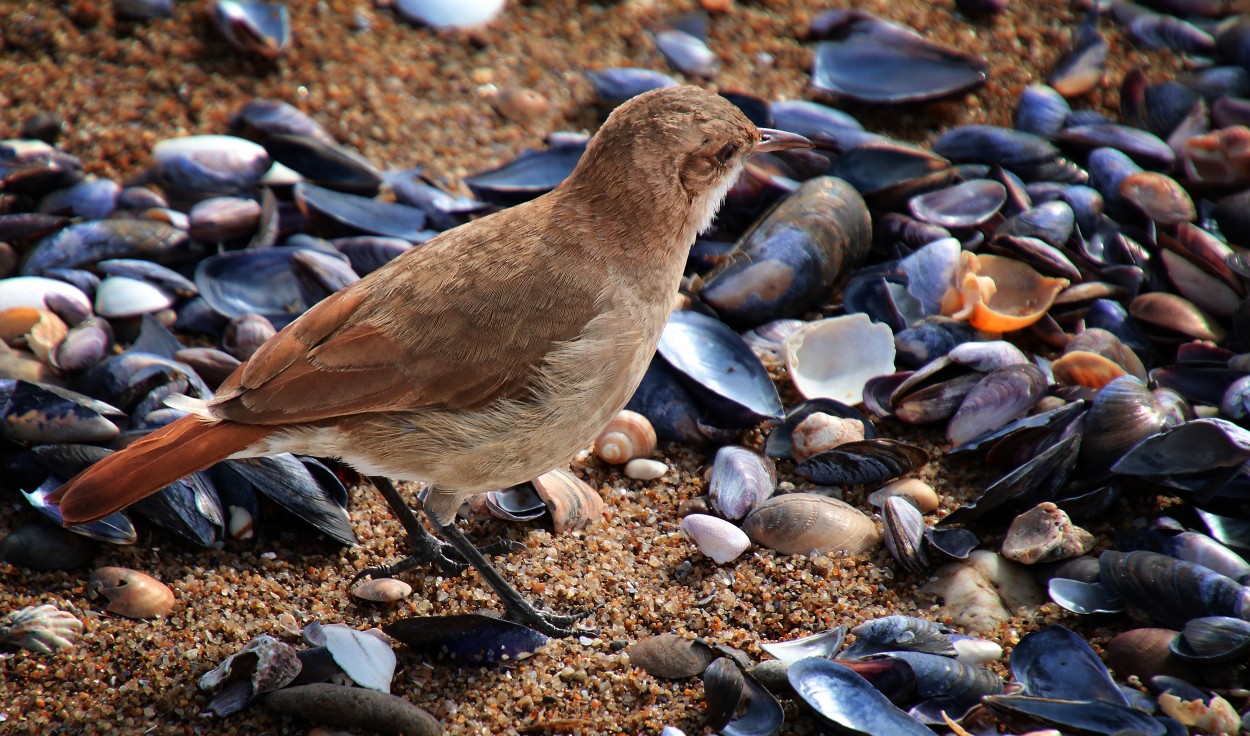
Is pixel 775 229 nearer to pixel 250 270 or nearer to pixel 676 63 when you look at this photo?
pixel 676 63

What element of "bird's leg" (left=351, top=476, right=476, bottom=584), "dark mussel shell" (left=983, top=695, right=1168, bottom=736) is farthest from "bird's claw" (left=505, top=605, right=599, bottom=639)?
"dark mussel shell" (left=983, top=695, right=1168, bottom=736)

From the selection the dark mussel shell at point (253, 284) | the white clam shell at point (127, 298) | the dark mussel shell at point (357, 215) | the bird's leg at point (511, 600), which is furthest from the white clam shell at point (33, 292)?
the bird's leg at point (511, 600)

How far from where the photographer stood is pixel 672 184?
147 inches

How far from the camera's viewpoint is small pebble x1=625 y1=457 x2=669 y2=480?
4109 mm

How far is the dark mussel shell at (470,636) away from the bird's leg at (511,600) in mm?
122

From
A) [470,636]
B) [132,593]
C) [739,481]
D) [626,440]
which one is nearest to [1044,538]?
[739,481]

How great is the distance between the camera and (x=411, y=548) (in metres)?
3.90

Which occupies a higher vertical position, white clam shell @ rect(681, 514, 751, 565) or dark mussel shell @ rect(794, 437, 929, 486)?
dark mussel shell @ rect(794, 437, 929, 486)

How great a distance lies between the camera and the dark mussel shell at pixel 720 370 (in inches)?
165

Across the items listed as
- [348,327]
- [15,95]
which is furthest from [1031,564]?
[15,95]

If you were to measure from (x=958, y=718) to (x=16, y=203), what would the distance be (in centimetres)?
450

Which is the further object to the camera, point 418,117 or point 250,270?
point 418,117

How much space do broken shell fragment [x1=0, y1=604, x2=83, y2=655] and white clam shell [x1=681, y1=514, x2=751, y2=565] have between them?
1.99 m

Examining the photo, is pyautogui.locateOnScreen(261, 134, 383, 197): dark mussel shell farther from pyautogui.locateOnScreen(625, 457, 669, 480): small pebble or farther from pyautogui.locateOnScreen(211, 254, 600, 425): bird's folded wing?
pyautogui.locateOnScreen(625, 457, 669, 480): small pebble
